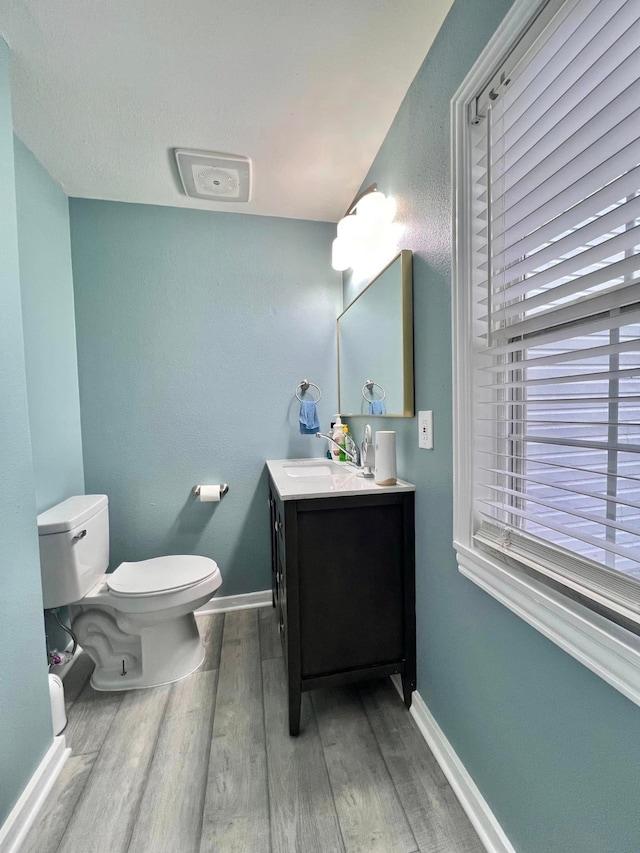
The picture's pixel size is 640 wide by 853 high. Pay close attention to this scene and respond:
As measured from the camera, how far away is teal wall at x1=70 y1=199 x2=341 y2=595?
1944mm

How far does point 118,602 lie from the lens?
149 cm

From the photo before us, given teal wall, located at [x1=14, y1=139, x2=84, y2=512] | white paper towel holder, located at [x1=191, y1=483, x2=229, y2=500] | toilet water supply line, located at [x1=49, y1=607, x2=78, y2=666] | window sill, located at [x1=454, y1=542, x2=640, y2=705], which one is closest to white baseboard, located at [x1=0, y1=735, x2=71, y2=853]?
toilet water supply line, located at [x1=49, y1=607, x2=78, y2=666]

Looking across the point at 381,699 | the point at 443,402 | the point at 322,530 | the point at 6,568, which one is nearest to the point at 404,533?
the point at 322,530

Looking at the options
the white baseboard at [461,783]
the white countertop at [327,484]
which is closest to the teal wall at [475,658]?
the white baseboard at [461,783]

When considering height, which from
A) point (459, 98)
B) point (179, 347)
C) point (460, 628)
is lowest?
point (460, 628)

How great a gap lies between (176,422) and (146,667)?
1195 mm

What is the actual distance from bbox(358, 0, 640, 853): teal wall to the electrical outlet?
4 cm

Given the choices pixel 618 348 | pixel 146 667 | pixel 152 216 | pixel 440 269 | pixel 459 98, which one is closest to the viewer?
pixel 618 348

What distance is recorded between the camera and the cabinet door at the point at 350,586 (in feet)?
4.16

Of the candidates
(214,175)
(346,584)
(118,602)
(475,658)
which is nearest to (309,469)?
(346,584)

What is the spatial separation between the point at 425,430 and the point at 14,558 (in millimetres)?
1342

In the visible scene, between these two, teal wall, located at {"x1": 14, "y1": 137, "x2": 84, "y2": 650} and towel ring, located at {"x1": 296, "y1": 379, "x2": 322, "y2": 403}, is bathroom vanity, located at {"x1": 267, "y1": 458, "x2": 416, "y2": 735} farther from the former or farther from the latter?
teal wall, located at {"x1": 14, "y1": 137, "x2": 84, "y2": 650}

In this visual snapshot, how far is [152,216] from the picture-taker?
1963mm

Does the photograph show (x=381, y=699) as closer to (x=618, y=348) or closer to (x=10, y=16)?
(x=618, y=348)
